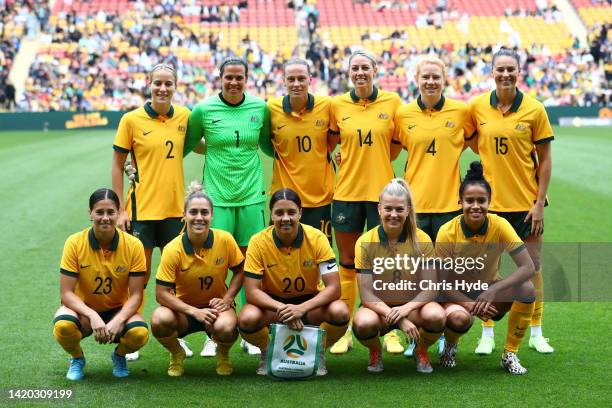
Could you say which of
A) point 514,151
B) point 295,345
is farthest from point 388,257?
point 514,151

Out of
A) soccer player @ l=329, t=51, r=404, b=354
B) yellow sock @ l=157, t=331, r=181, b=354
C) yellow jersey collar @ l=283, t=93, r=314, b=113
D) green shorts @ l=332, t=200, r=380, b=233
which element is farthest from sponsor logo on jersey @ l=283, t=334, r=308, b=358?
yellow jersey collar @ l=283, t=93, r=314, b=113

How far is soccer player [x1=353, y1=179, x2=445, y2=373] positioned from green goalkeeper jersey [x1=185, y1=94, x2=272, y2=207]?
105cm

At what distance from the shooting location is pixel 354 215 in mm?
6363

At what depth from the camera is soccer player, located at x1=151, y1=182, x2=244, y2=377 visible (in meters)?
5.52

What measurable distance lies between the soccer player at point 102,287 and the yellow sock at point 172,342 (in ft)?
0.33

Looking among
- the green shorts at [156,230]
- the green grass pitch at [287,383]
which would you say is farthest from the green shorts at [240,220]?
the green grass pitch at [287,383]

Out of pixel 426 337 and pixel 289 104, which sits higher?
pixel 289 104

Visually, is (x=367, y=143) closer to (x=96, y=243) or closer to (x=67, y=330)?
(x=96, y=243)

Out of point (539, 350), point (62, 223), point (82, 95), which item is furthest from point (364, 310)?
point (82, 95)

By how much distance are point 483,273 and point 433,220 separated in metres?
0.58

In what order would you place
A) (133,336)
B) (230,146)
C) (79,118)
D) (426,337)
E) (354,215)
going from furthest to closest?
(79,118)
(354,215)
(230,146)
(426,337)
(133,336)

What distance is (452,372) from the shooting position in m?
5.59

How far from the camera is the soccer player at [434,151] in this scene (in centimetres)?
610

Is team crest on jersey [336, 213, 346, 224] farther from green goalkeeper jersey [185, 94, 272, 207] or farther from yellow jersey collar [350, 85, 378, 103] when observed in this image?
yellow jersey collar [350, 85, 378, 103]
